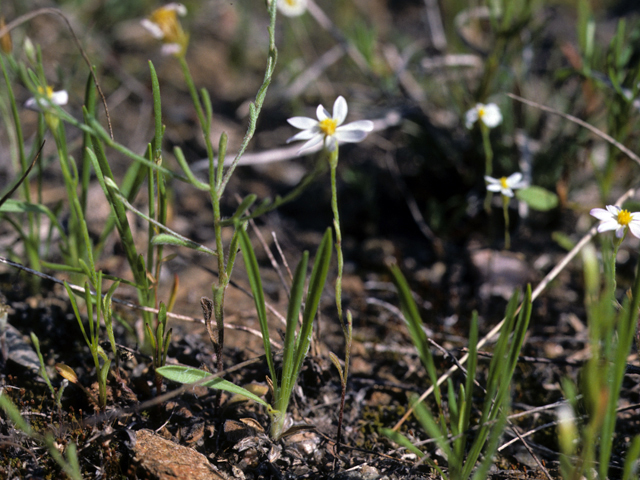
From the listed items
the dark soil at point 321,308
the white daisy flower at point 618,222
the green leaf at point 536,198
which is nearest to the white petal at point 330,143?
the dark soil at point 321,308

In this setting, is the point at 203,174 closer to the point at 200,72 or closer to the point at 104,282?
the point at 104,282

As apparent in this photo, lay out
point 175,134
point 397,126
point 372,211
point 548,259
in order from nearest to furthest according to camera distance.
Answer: point 548,259, point 372,211, point 397,126, point 175,134

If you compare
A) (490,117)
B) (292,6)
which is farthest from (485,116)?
(292,6)

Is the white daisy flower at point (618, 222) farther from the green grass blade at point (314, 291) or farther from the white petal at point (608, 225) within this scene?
the green grass blade at point (314, 291)

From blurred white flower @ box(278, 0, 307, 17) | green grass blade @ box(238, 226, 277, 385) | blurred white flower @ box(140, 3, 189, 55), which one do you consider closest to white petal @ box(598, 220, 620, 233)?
green grass blade @ box(238, 226, 277, 385)

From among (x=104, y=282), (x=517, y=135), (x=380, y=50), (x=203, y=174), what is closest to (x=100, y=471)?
(x=104, y=282)

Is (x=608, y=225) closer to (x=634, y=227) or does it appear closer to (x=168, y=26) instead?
(x=634, y=227)

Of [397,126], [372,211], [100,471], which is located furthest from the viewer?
[397,126]
